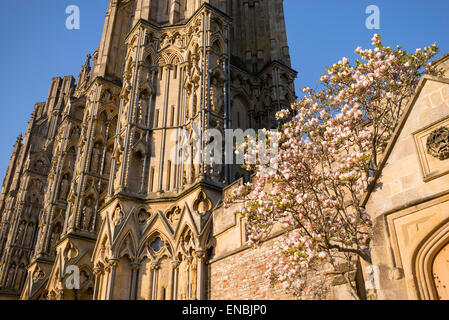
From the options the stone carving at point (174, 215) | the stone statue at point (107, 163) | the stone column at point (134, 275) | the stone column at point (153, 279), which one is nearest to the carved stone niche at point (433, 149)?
the stone carving at point (174, 215)

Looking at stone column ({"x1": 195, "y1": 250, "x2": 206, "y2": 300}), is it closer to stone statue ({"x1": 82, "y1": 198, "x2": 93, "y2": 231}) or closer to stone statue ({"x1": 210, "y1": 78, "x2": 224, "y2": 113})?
stone statue ({"x1": 210, "y1": 78, "x2": 224, "y2": 113})

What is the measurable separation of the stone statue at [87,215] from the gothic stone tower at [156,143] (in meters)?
0.06

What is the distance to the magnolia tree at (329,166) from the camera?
9.38m

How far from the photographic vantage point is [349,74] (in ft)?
39.1

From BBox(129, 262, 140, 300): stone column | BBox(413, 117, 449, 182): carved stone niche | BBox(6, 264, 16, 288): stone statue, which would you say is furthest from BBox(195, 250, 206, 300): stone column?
BBox(6, 264, 16, 288): stone statue

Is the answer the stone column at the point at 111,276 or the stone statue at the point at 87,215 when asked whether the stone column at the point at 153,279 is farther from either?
the stone statue at the point at 87,215

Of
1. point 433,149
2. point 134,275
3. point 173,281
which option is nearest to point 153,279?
point 134,275

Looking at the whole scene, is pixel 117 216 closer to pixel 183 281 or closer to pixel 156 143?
pixel 156 143

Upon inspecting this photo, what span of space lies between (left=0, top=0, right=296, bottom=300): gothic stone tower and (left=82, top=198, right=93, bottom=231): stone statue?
60 millimetres

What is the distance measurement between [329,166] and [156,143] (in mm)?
9964

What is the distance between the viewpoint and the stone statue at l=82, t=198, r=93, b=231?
22.6 meters

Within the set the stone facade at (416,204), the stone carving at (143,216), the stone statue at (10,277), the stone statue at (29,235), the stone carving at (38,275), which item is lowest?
the stone facade at (416,204)

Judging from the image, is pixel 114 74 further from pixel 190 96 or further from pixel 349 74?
pixel 349 74

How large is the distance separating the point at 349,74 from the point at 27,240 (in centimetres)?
3014
